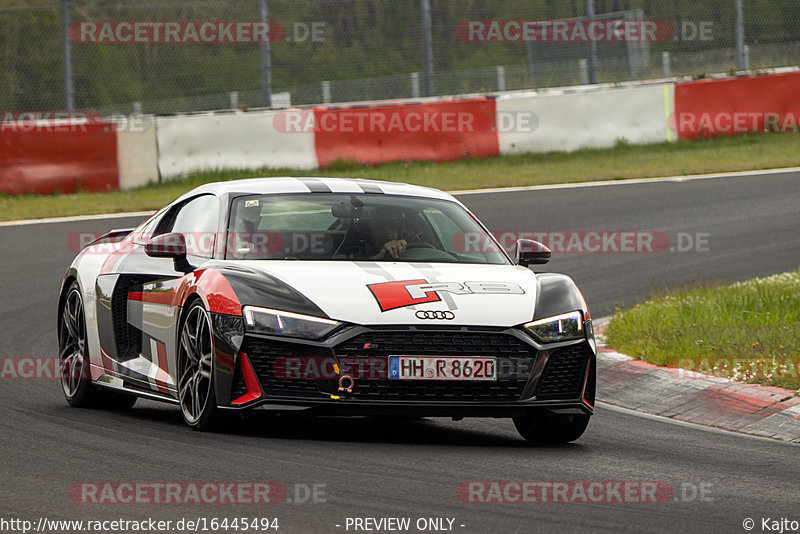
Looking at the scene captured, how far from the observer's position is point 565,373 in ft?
21.9

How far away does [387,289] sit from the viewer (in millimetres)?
6551

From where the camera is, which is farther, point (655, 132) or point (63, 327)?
point (655, 132)

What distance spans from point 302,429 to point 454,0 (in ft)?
50.3

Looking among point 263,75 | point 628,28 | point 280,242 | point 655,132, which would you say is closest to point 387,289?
point 280,242

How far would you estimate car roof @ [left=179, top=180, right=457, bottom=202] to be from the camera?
25.0 feet

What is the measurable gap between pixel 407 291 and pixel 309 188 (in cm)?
137

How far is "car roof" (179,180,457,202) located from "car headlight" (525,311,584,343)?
145 cm

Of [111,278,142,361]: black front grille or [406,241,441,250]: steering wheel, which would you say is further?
[111,278,142,361]: black front grille

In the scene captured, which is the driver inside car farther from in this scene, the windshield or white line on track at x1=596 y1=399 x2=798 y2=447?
white line on track at x1=596 y1=399 x2=798 y2=447

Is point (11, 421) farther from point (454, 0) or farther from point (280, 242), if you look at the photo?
point (454, 0)

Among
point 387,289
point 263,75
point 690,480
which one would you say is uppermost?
point 263,75

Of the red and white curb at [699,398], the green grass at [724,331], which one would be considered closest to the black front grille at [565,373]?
the red and white curb at [699,398]

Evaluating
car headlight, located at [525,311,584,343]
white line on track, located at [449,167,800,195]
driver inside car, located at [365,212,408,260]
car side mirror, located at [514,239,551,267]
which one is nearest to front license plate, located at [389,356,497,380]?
car headlight, located at [525,311,584,343]

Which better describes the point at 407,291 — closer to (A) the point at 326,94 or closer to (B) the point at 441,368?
(B) the point at 441,368
